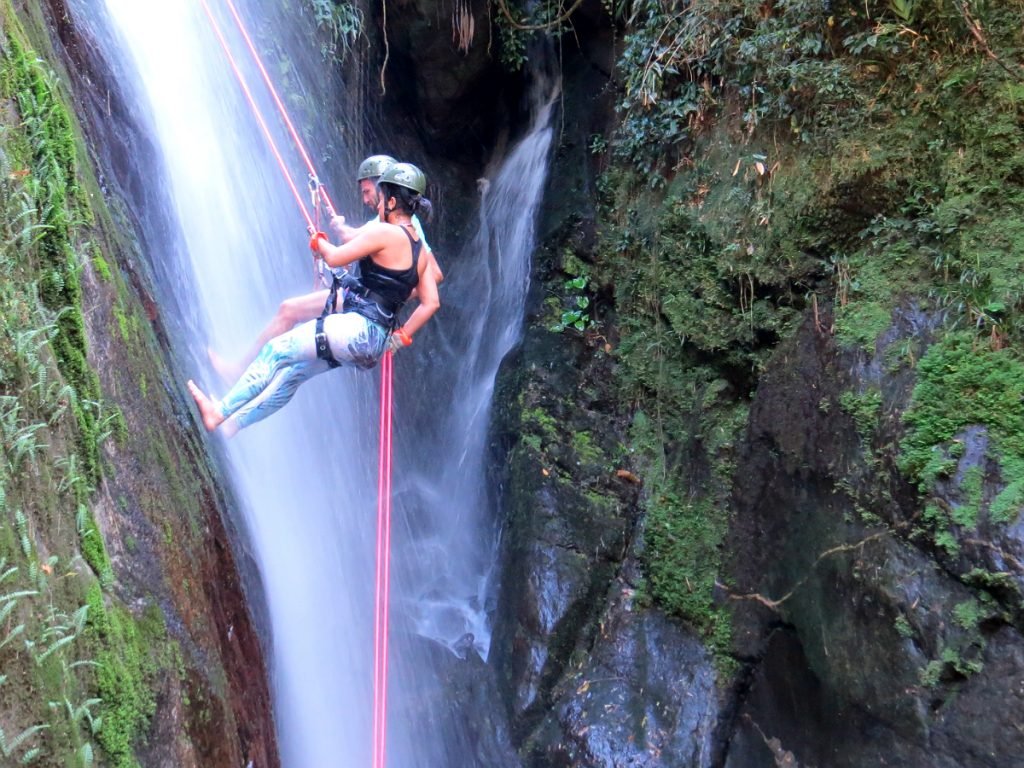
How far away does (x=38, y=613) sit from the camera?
2012 millimetres

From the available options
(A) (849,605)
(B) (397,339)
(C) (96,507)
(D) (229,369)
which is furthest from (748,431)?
(C) (96,507)

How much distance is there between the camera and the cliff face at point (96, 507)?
2.05 metres

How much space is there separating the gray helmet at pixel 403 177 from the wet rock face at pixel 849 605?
101 inches

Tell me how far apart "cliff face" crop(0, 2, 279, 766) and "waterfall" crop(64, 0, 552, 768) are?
795 millimetres

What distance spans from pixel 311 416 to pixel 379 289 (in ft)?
7.95

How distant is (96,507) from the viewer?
2.63m

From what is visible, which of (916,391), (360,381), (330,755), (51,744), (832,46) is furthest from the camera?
(360,381)

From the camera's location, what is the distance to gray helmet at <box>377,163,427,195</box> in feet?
13.3

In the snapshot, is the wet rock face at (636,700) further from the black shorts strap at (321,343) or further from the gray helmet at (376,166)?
the gray helmet at (376,166)

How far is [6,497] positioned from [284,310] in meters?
2.55

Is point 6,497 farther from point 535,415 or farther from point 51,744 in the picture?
point 535,415

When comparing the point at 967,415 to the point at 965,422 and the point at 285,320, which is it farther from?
the point at 285,320

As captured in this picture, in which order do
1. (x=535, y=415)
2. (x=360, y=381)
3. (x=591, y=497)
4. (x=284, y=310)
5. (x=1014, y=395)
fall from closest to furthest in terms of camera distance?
(x=1014, y=395)
(x=284, y=310)
(x=591, y=497)
(x=535, y=415)
(x=360, y=381)

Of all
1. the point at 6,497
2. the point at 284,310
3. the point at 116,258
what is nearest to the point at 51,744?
the point at 6,497
